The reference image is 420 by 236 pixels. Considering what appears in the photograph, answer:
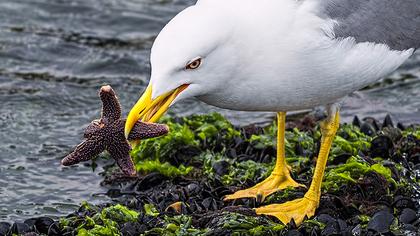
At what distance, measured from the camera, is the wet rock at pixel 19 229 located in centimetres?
681

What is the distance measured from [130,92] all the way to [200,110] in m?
1.00

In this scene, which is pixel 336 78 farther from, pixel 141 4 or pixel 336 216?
pixel 141 4

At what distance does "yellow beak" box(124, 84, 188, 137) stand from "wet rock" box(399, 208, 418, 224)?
78.0 inches

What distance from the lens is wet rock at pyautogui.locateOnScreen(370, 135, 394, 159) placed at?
795 cm

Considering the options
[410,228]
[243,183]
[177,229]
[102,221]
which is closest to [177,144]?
[243,183]

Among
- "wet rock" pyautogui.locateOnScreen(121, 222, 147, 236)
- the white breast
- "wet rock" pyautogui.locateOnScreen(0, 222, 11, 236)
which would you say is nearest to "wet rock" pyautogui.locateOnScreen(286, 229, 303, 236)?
the white breast

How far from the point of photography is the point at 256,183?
298 inches

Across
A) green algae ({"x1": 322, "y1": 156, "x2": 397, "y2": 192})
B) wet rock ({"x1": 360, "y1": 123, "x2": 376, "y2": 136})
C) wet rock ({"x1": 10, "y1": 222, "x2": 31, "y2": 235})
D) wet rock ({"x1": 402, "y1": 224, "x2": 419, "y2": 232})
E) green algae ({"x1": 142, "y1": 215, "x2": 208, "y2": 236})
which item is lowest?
wet rock ({"x1": 10, "y1": 222, "x2": 31, "y2": 235})

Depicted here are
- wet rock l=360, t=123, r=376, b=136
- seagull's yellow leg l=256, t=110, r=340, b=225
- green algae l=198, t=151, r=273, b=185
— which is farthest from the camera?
wet rock l=360, t=123, r=376, b=136

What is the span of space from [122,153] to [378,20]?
2097mm

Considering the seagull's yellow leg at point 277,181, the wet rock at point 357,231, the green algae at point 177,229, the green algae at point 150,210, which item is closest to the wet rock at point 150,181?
the green algae at point 150,210

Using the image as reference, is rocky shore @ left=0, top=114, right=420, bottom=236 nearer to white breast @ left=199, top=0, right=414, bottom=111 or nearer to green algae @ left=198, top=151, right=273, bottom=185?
green algae @ left=198, top=151, right=273, bottom=185

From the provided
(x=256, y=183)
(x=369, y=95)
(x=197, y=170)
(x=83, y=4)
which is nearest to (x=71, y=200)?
(x=197, y=170)

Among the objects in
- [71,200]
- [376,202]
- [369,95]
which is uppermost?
[369,95]
